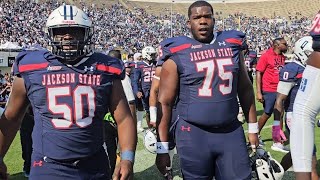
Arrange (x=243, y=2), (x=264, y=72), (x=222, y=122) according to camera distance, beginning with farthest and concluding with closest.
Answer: (x=243, y=2)
(x=264, y=72)
(x=222, y=122)

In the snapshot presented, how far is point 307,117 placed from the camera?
2.28 metres

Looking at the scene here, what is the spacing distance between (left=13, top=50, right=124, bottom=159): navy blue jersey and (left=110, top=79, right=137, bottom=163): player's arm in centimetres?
13

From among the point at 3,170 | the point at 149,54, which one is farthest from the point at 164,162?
the point at 149,54

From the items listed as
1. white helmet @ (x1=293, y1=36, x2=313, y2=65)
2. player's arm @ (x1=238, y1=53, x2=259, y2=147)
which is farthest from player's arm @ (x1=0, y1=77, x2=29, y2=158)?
white helmet @ (x1=293, y1=36, x2=313, y2=65)

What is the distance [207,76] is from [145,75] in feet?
20.1

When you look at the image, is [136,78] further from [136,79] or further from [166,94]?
[166,94]

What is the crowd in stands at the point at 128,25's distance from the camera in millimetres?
33734

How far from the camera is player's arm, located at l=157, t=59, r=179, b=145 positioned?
3518 mm

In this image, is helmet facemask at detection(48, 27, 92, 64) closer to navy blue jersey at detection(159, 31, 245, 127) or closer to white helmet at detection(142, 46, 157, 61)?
navy blue jersey at detection(159, 31, 245, 127)

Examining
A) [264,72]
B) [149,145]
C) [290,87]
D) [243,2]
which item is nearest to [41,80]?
[149,145]

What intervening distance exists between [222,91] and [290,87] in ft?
8.10

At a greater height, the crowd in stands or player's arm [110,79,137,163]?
the crowd in stands

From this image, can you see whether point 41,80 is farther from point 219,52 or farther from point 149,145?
point 149,145

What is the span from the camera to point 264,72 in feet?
27.2
